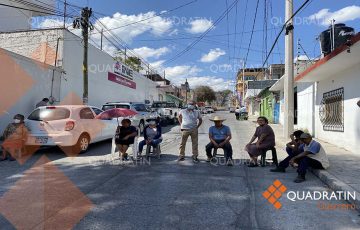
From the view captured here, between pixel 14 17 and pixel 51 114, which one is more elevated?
pixel 14 17

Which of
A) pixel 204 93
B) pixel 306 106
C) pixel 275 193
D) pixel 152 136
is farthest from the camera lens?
pixel 204 93

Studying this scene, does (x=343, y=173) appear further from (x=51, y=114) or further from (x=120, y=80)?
(x=120, y=80)

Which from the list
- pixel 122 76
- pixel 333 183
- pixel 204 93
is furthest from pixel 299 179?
pixel 204 93

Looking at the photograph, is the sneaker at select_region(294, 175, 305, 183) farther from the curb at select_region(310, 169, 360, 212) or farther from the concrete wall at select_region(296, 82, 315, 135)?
the concrete wall at select_region(296, 82, 315, 135)

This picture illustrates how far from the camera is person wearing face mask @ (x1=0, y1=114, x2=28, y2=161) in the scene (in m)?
9.15

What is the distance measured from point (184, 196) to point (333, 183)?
279cm

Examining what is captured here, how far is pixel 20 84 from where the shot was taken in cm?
Answer: 1390

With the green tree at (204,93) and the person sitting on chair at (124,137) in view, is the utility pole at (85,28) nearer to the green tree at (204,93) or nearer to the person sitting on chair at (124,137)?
the person sitting on chair at (124,137)

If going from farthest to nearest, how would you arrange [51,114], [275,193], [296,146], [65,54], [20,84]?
[65,54] < [20,84] < [51,114] < [296,146] < [275,193]

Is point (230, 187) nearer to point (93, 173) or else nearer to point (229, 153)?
point (229, 153)

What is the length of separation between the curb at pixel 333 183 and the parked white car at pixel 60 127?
650 centimetres

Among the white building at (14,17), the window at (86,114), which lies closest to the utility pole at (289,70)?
the window at (86,114)

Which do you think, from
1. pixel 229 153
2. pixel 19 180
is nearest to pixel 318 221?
pixel 229 153

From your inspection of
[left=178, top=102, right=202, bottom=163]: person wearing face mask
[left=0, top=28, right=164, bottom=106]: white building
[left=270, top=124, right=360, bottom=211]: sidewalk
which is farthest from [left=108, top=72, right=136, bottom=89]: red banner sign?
[left=270, top=124, right=360, bottom=211]: sidewalk
